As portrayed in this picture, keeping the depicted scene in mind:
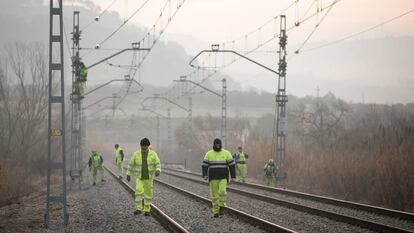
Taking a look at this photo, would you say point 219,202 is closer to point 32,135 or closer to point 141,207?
point 141,207

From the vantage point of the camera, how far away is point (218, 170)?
17281mm

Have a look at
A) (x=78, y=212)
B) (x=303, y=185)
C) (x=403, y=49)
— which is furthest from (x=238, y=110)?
(x=78, y=212)

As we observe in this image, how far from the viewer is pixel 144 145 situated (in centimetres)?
1769

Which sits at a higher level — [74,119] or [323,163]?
[74,119]

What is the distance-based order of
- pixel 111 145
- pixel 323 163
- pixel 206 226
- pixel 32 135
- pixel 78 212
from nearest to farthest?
pixel 206 226
pixel 78 212
pixel 323 163
pixel 32 135
pixel 111 145

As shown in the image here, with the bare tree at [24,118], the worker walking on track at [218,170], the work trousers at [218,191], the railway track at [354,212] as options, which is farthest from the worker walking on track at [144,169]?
the bare tree at [24,118]

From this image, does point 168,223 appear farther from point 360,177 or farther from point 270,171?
point 270,171

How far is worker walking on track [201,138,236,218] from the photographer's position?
17.3m

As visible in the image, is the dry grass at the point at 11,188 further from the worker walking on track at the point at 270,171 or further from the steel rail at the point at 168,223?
the worker walking on track at the point at 270,171

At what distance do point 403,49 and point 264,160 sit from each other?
9197 centimetres

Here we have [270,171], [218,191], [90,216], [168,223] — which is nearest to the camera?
[168,223]

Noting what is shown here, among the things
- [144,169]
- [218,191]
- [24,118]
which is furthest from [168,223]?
[24,118]

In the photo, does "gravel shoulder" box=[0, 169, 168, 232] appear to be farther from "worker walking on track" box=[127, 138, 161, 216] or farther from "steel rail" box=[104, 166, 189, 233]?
"worker walking on track" box=[127, 138, 161, 216]

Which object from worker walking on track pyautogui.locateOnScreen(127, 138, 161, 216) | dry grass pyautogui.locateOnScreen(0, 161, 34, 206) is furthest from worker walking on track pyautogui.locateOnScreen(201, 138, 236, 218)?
dry grass pyautogui.locateOnScreen(0, 161, 34, 206)
